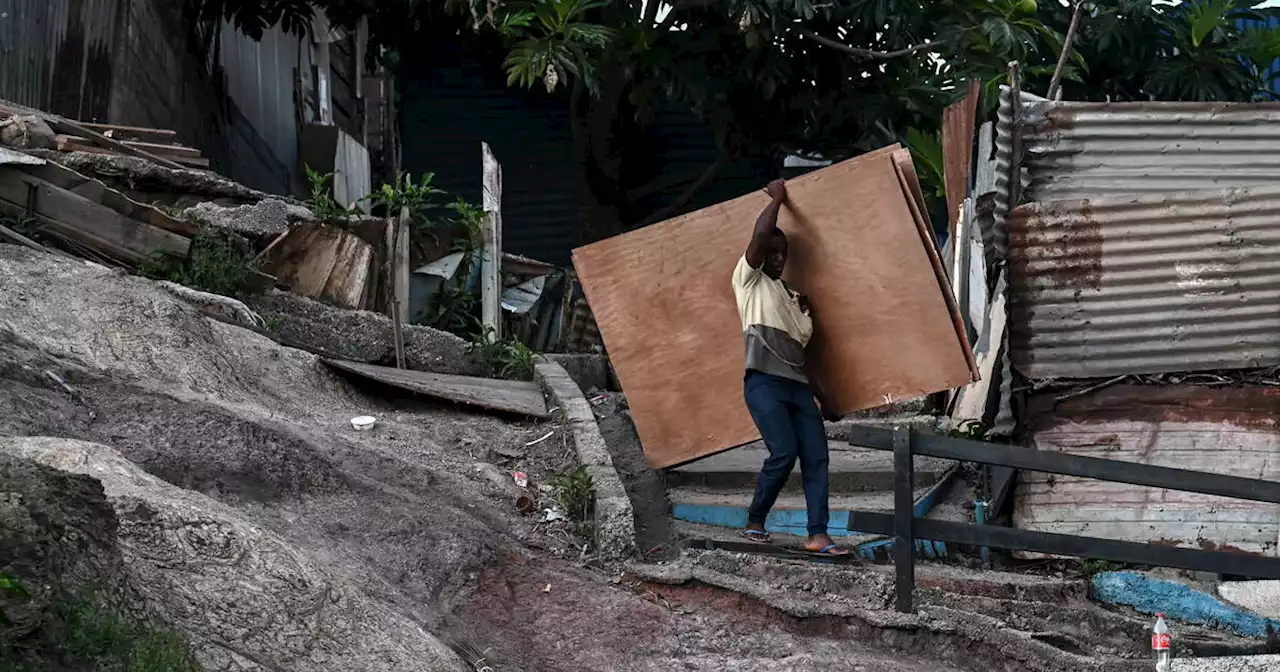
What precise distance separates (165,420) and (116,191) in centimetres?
292

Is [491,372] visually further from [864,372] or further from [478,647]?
[478,647]

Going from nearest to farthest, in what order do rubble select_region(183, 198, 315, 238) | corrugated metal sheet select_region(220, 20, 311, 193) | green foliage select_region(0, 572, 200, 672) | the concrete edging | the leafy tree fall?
green foliage select_region(0, 572, 200, 672), the concrete edging, rubble select_region(183, 198, 315, 238), the leafy tree, corrugated metal sheet select_region(220, 20, 311, 193)

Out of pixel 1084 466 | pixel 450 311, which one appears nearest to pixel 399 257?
pixel 450 311

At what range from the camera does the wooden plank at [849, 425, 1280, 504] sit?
17.5 ft

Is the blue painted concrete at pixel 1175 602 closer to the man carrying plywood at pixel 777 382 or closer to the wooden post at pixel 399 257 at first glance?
the man carrying plywood at pixel 777 382

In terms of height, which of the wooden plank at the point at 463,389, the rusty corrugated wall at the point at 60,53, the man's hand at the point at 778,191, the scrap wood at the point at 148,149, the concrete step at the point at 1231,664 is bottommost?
the concrete step at the point at 1231,664

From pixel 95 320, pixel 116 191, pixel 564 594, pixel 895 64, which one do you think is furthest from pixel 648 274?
pixel 895 64

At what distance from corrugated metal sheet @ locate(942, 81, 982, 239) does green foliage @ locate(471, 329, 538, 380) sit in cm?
277

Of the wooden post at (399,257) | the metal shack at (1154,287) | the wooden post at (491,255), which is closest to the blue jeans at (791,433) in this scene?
the metal shack at (1154,287)

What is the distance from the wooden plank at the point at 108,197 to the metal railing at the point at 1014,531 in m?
4.37

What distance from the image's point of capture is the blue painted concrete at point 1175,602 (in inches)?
256

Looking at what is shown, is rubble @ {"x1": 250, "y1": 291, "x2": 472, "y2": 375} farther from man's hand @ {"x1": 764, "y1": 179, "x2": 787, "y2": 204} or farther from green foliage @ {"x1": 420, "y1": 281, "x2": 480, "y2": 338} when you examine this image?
man's hand @ {"x1": 764, "y1": 179, "x2": 787, "y2": 204}

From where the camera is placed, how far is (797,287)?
668 centimetres

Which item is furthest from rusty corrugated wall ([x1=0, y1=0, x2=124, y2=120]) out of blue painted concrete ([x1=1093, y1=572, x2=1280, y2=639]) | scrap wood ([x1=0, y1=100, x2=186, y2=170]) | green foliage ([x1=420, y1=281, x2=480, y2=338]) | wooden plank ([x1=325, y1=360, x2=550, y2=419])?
blue painted concrete ([x1=1093, y1=572, x2=1280, y2=639])
